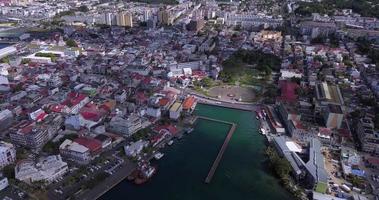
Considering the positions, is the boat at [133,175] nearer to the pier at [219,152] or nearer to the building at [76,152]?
the building at [76,152]

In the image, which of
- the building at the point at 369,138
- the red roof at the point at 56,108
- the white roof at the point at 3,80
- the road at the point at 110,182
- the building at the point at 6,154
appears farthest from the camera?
the white roof at the point at 3,80

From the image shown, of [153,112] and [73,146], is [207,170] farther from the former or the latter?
[73,146]

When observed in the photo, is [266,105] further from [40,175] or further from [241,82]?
[40,175]

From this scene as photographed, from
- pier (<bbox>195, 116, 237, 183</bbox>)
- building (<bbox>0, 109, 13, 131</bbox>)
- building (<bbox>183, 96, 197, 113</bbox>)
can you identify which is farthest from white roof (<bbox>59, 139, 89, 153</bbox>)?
building (<bbox>183, 96, 197, 113</bbox>)

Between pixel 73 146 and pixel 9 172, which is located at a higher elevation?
pixel 73 146

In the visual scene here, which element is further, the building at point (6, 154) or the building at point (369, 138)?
the building at point (369, 138)

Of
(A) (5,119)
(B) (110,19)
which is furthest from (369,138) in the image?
(B) (110,19)

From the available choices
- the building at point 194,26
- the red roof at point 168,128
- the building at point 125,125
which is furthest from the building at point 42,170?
the building at point 194,26

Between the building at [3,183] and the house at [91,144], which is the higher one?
the house at [91,144]
